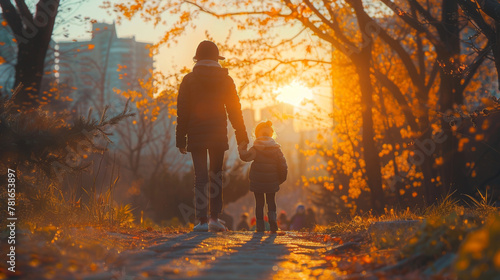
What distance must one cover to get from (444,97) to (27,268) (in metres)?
9.78

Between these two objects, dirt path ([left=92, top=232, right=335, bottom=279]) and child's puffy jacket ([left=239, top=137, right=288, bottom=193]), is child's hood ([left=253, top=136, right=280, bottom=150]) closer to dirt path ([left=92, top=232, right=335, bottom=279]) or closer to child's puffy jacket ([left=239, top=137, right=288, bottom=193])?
child's puffy jacket ([left=239, top=137, right=288, bottom=193])

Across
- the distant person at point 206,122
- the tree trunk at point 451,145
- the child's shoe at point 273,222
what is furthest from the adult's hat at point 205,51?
the tree trunk at point 451,145

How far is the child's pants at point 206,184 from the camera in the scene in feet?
23.6

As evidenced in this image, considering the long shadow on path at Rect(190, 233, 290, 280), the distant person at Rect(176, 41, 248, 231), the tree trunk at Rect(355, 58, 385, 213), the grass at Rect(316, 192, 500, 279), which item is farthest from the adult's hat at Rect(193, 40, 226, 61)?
the tree trunk at Rect(355, 58, 385, 213)

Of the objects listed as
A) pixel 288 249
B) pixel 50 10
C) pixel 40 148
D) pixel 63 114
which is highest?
pixel 50 10

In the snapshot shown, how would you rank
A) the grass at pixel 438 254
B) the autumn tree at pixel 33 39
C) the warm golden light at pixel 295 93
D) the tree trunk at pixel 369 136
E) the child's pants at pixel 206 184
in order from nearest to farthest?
1. the grass at pixel 438 254
2. the child's pants at pixel 206 184
3. the autumn tree at pixel 33 39
4. the tree trunk at pixel 369 136
5. the warm golden light at pixel 295 93

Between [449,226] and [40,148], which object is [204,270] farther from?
[40,148]

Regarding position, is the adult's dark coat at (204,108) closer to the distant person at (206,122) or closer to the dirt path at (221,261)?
the distant person at (206,122)

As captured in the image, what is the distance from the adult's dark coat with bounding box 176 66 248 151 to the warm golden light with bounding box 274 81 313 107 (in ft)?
30.7

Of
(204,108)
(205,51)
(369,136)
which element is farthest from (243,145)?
(369,136)

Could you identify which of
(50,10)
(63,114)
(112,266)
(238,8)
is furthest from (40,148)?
(238,8)

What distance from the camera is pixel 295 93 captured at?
1830 centimetres

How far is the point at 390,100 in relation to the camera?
1778 cm

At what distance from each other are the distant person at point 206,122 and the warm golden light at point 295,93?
9.31 m
